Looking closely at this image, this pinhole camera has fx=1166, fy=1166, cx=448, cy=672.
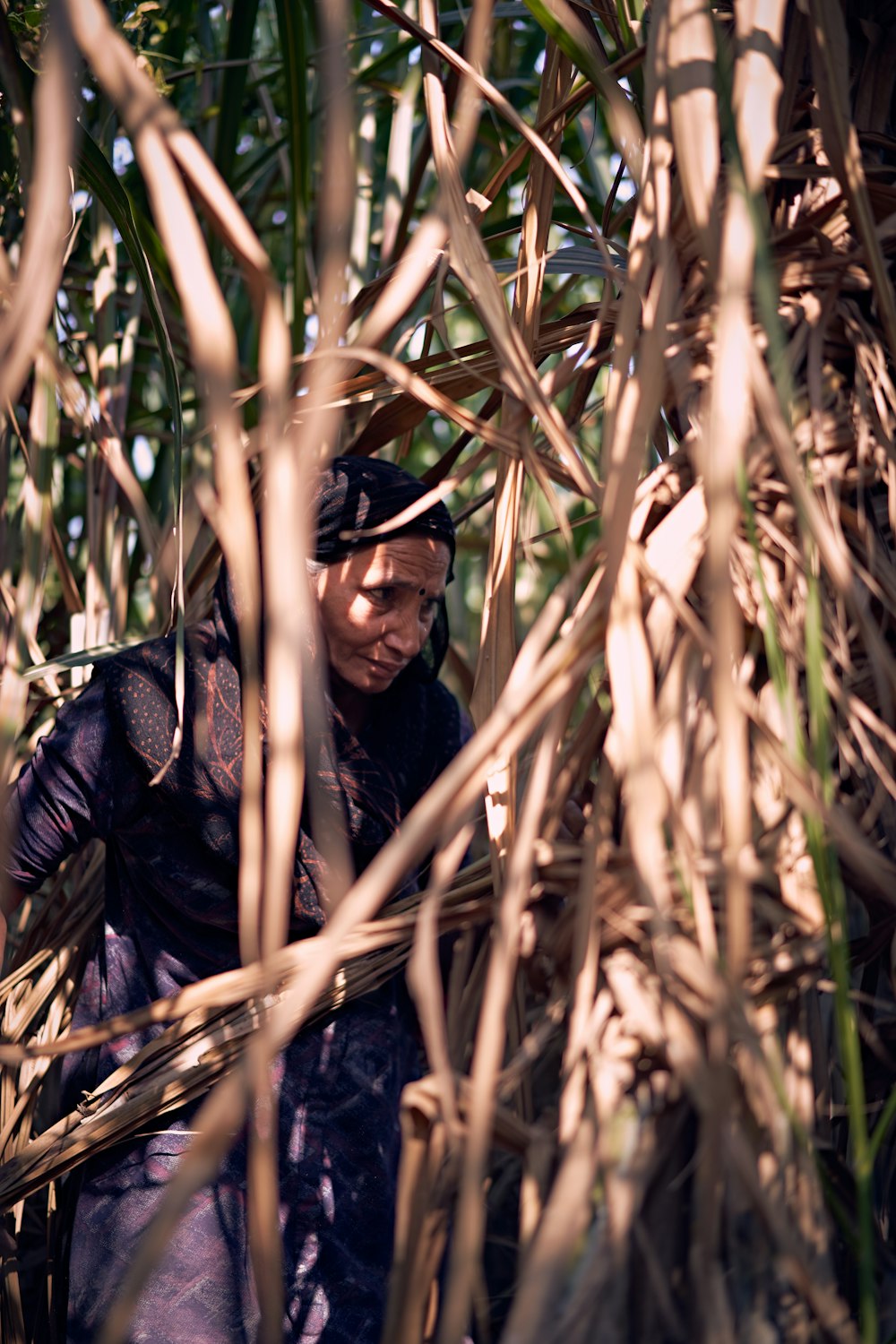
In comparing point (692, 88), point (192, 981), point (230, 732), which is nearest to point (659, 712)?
point (692, 88)

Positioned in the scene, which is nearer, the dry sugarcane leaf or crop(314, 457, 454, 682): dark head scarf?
the dry sugarcane leaf

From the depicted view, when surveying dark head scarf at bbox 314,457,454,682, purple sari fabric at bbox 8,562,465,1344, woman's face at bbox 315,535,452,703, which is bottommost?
purple sari fabric at bbox 8,562,465,1344

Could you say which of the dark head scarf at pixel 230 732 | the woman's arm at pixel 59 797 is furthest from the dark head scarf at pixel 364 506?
the woman's arm at pixel 59 797

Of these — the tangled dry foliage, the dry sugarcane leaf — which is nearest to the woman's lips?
the tangled dry foliage

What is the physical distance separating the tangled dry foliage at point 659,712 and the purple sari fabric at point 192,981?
1.01 ft

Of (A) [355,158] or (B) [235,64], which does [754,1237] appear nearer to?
(B) [235,64]

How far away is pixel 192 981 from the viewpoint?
0.88 metres

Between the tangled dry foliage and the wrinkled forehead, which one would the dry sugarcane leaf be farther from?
the wrinkled forehead

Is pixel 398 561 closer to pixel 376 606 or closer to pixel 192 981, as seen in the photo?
pixel 376 606

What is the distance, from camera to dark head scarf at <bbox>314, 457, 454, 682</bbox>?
86cm

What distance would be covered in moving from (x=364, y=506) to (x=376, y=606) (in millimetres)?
74

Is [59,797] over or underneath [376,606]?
underneath

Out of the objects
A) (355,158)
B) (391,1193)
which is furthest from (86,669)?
(355,158)

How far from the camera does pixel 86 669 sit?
1.10 metres
